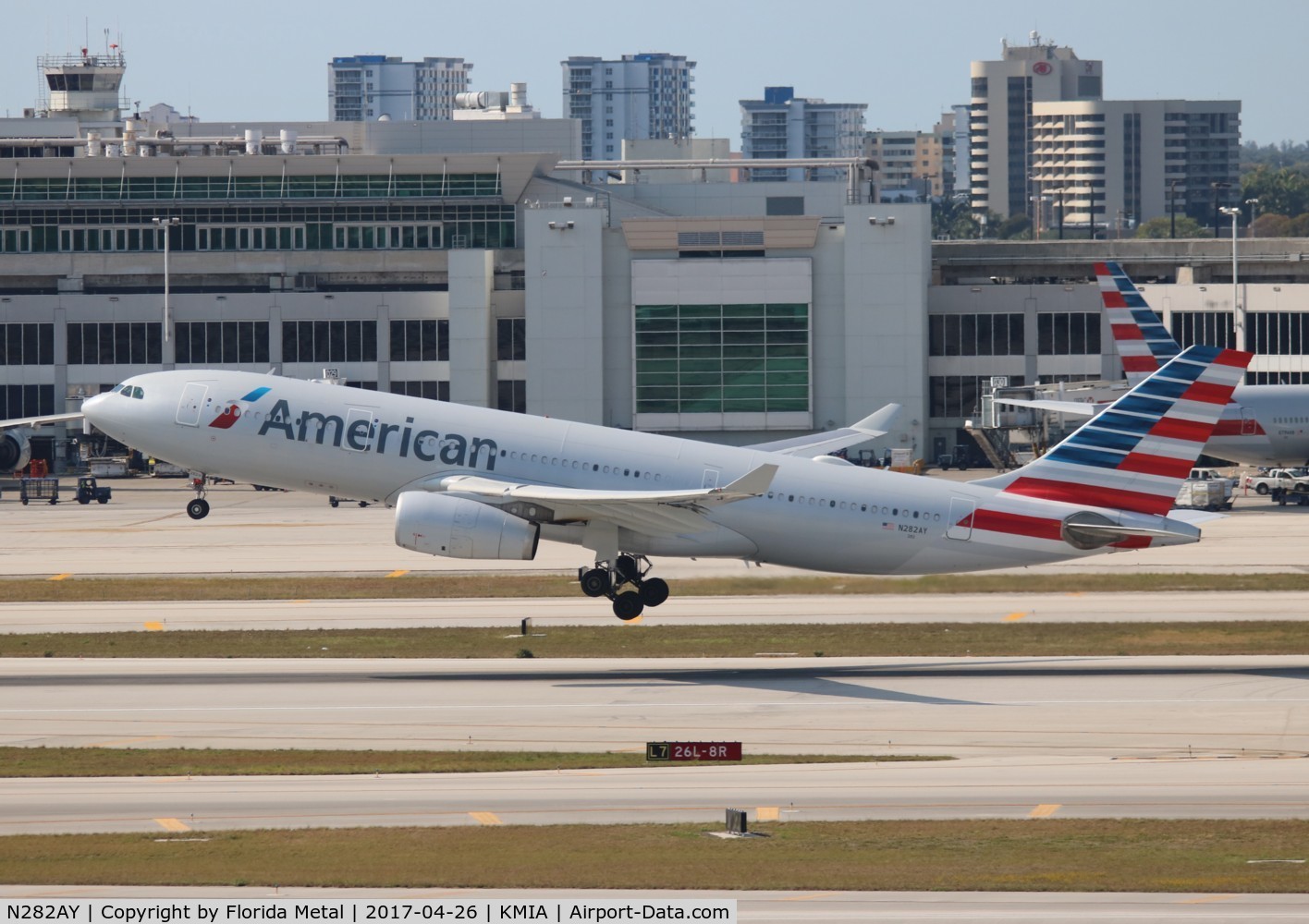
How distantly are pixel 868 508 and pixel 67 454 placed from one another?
96444mm

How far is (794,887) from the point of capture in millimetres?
22922

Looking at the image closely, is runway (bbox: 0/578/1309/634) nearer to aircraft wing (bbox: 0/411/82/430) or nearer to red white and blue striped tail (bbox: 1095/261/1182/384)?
aircraft wing (bbox: 0/411/82/430)

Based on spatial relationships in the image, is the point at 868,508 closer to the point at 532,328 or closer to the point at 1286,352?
the point at 532,328

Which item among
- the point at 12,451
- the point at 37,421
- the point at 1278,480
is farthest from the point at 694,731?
the point at 12,451

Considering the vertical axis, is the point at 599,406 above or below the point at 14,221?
below

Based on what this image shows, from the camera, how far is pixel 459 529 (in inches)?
1690

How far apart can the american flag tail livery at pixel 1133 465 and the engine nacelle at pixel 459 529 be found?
13068 mm

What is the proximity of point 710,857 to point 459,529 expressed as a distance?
65.2 feet

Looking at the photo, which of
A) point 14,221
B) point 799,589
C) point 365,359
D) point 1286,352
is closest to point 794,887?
point 799,589

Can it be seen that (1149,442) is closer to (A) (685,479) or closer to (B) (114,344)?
(A) (685,479)

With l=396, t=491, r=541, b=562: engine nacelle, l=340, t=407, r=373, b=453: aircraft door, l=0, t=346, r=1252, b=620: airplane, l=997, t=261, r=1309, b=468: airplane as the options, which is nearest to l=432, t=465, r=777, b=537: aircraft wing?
l=0, t=346, r=1252, b=620: airplane

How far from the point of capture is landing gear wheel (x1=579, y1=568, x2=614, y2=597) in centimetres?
4509

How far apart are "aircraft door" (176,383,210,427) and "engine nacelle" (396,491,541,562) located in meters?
7.55

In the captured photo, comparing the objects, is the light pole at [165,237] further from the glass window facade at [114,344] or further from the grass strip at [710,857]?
the grass strip at [710,857]
